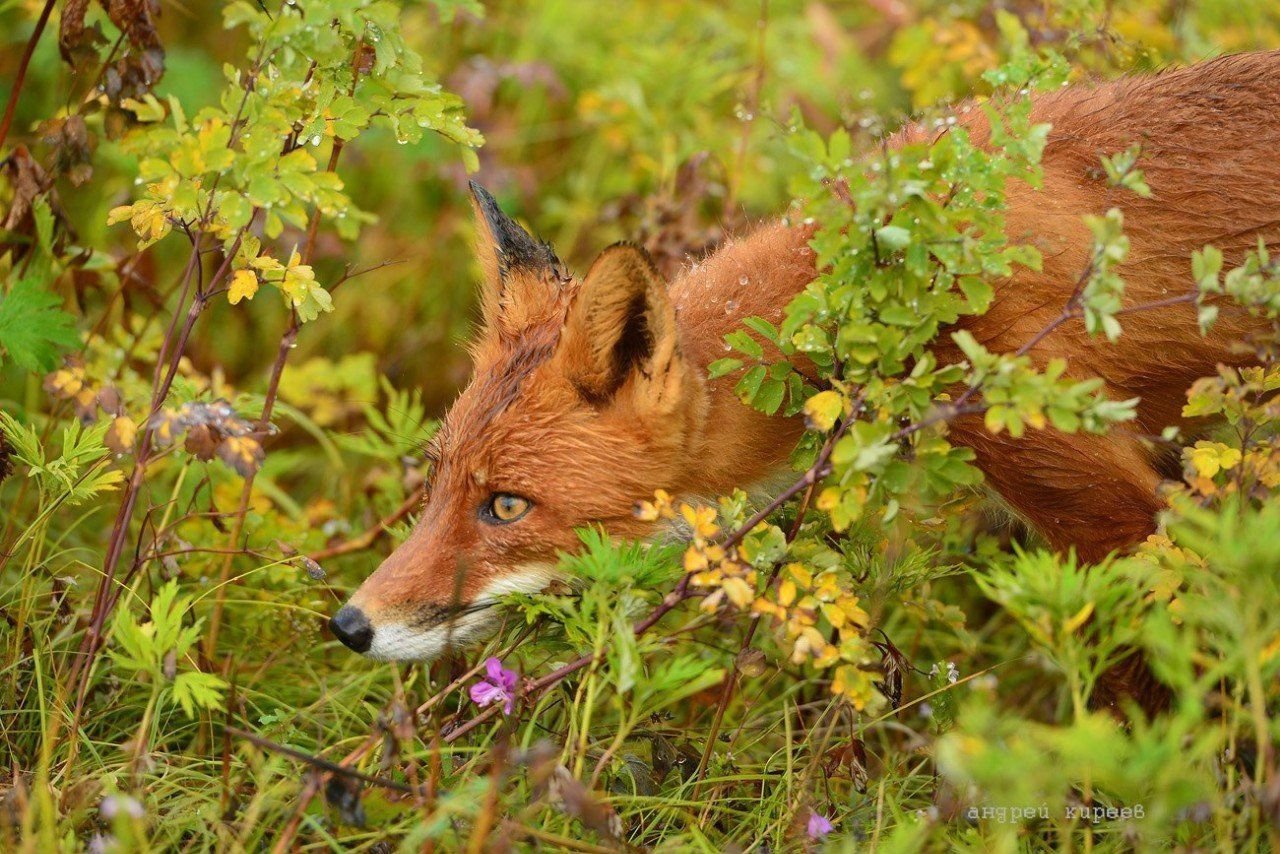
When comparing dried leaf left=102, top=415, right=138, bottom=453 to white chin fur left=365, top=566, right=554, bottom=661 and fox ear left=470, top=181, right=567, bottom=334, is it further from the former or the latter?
fox ear left=470, top=181, right=567, bottom=334

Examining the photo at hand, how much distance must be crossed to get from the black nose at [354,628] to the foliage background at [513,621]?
0.22 meters

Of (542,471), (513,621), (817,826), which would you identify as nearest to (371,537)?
(513,621)

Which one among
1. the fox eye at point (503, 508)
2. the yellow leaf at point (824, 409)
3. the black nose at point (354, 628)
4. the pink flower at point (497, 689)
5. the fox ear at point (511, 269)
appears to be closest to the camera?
the yellow leaf at point (824, 409)

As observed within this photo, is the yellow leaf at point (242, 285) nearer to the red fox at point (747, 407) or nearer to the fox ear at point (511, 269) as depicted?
the red fox at point (747, 407)

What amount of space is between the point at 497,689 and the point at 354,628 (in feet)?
1.68

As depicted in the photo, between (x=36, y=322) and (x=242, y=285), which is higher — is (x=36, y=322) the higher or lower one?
the lower one

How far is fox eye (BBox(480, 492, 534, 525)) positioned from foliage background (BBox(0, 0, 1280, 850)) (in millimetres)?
329

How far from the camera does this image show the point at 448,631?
3438 mm

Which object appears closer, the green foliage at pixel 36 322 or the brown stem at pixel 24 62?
the green foliage at pixel 36 322

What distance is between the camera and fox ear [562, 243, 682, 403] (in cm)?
329

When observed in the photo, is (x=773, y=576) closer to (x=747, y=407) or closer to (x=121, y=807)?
(x=747, y=407)

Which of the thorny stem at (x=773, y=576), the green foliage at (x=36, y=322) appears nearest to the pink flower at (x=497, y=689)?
the thorny stem at (x=773, y=576)

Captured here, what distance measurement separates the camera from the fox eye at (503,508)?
141 inches

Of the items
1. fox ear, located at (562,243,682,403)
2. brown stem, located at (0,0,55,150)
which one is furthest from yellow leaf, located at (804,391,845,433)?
brown stem, located at (0,0,55,150)
